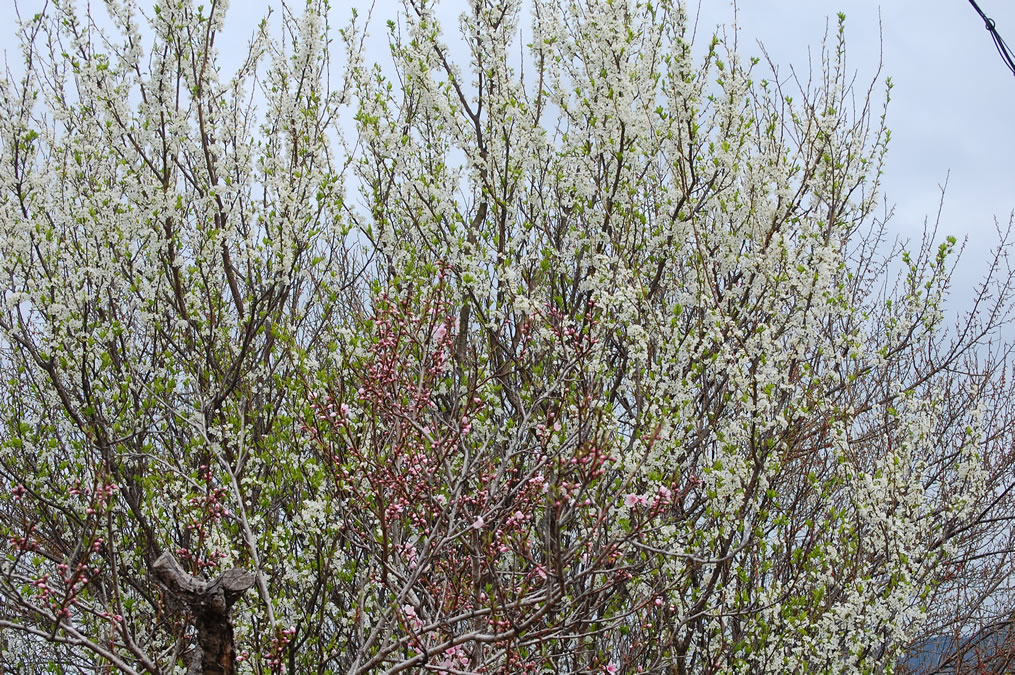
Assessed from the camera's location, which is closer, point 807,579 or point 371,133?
point 807,579

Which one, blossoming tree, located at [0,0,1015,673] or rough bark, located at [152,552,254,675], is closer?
rough bark, located at [152,552,254,675]

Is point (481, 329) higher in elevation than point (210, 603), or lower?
higher

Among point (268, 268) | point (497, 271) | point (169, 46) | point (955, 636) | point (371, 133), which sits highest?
point (169, 46)

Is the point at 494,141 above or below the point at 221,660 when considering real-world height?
above

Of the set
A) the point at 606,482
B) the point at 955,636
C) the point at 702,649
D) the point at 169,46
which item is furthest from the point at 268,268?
the point at 955,636

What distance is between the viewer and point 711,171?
6793 millimetres

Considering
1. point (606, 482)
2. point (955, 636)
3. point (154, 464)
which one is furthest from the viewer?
point (955, 636)

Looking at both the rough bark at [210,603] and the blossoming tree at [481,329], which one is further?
the blossoming tree at [481,329]

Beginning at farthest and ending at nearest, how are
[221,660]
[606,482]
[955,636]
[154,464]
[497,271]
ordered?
[955,636] < [154,464] < [497,271] < [606,482] < [221,660]

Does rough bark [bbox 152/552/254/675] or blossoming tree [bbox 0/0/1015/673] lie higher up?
blossoming tree [bbox 0/0/1015/673]

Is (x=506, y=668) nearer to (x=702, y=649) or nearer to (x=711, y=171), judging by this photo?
(x=702, y=649)

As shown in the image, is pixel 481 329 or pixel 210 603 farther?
pixel 481 329

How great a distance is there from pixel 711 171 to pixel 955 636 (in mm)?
5245

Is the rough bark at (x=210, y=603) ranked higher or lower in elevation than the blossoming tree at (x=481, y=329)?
lower
